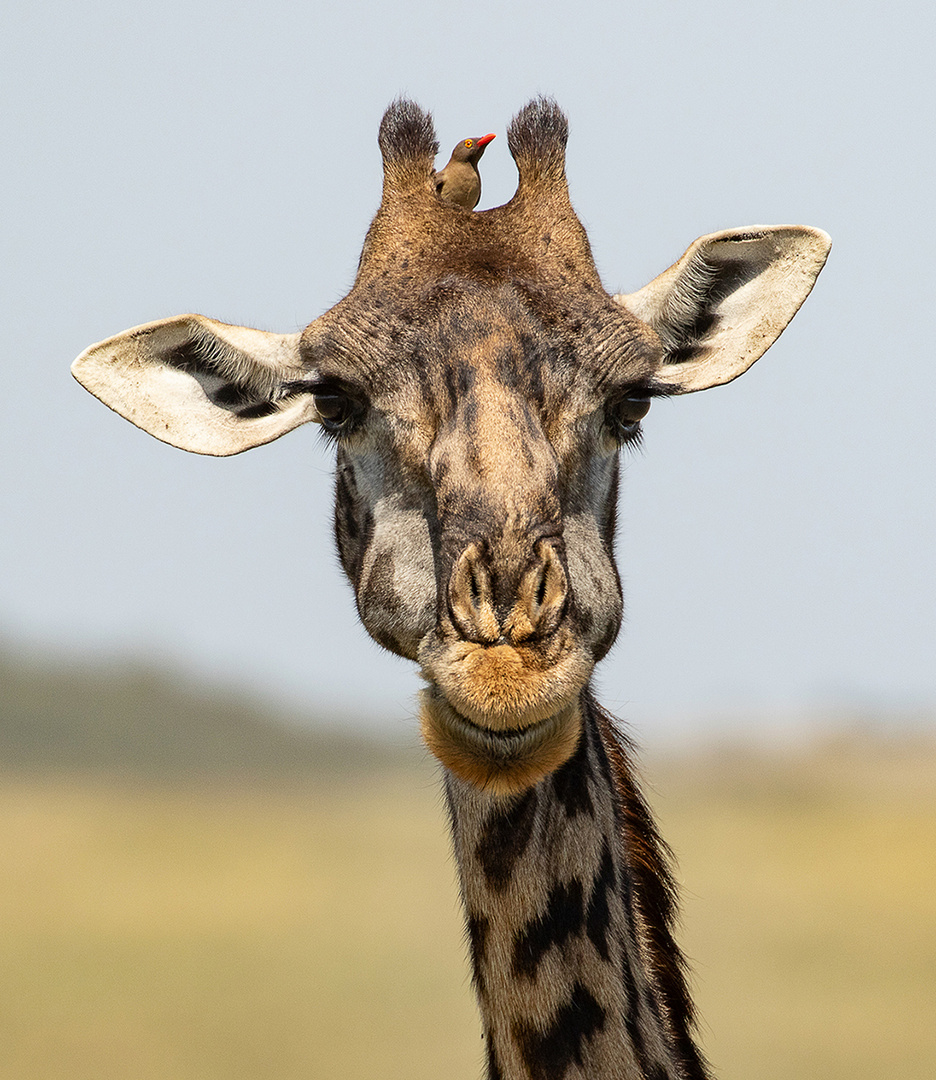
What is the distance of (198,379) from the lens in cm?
715

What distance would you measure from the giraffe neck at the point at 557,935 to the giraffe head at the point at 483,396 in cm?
72

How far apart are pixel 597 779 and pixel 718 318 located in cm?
261

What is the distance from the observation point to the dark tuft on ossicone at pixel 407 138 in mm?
6996

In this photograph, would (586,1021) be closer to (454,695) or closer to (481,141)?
(454,695)

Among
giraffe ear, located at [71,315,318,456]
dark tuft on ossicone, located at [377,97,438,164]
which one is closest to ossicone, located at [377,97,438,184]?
dark tuft on ossicone, located at [377,97,438,164]

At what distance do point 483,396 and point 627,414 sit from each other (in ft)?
3.10

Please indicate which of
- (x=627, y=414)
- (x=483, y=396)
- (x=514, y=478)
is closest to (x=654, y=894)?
(x=627, y=414)

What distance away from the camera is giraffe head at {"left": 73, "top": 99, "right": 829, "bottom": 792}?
5.23 metres

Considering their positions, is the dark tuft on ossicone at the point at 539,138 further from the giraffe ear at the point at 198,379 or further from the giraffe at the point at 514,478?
the giraffe ear at the point at 198,379

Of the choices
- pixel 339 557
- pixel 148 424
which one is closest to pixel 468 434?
pixel 339 557

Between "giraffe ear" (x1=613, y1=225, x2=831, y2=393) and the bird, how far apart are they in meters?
2.87

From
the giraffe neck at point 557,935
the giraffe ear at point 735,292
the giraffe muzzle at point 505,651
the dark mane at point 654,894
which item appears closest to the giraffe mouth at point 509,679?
the giraffe muzzle at point 505,651

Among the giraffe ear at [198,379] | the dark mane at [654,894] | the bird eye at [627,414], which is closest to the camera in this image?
the bird eye at [627,414]

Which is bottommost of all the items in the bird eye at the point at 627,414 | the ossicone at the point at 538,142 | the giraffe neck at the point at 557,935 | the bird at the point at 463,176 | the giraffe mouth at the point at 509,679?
the giraffe neck at the point at 557,935
